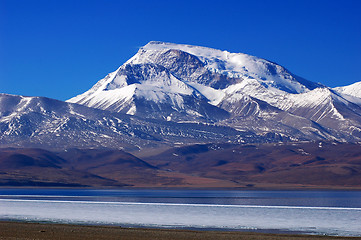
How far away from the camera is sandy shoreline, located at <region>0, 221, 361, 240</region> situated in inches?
1996

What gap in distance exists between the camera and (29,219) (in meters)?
70.3

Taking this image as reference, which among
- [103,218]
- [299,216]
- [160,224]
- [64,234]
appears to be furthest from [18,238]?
[299,216]

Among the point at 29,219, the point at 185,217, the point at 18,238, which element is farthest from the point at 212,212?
the point at 18,238

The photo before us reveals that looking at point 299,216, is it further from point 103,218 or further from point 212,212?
point 103,218

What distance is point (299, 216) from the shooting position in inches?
2926

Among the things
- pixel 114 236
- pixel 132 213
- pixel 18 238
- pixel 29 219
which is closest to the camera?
pixel 18 238

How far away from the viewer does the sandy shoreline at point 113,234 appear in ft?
166

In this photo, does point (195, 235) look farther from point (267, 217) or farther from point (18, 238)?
point (267, 217)

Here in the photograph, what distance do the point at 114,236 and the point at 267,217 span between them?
26209 millimetres

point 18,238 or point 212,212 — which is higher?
point 212,212

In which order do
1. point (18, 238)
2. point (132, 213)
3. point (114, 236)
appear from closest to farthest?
point (18, 238) → point (114, 236) → point (132, 213)

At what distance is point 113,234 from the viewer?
53.3 m

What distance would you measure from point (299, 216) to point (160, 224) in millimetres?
18778

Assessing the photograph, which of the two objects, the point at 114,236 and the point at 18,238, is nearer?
the point at 18,238
